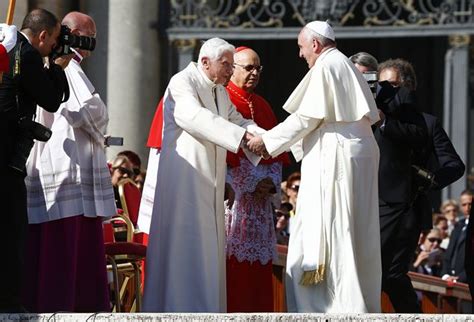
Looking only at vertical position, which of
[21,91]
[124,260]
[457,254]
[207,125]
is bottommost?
[457,254]

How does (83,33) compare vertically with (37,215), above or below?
above

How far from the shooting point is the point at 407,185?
34.8 feet

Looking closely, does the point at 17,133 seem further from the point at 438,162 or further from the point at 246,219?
the point at 438,162

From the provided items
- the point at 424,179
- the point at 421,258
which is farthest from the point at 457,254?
the point at 424,179

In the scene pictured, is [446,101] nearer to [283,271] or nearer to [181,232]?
[283,271]

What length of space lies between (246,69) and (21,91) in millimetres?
1830

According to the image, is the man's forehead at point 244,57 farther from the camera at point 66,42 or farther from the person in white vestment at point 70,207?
the camera at point 66,42

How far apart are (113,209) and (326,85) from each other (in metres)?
1.40

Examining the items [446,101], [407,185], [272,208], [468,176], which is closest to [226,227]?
[272,208]

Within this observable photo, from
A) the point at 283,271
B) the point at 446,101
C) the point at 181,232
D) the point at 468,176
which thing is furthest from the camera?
the point at 468,176

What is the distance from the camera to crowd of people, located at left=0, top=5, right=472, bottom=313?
9.61 m

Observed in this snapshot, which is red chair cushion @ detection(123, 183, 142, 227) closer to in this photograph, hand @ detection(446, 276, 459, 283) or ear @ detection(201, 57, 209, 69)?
ear @ detection(201, 57, 209, 69)

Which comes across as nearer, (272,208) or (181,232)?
(181,232)

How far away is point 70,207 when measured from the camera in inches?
392
